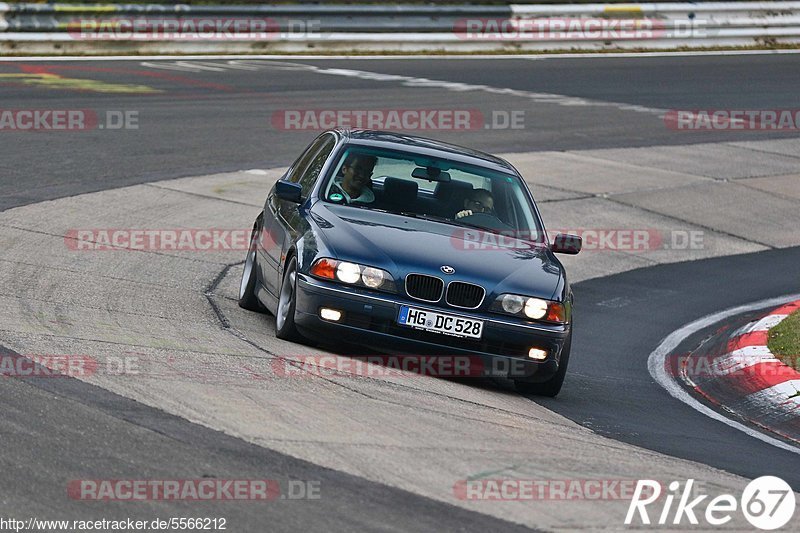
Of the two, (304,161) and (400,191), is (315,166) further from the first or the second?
(400,191)

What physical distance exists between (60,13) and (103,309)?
17.0 m

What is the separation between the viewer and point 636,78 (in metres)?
27.6

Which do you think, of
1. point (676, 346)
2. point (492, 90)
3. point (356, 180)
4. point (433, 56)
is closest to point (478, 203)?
point (356, 180)

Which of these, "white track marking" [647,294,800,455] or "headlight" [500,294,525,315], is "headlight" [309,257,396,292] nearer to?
"headlight" [500,294,525,315]

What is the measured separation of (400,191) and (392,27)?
19.5m

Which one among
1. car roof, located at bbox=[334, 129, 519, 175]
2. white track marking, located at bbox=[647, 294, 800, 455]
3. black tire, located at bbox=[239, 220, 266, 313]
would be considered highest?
car roof, located at bbox=[334, 129, 519, 175]

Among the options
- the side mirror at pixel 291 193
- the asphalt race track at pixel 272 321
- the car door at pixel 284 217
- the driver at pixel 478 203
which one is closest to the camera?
the asphalt race track at pixel 272 321

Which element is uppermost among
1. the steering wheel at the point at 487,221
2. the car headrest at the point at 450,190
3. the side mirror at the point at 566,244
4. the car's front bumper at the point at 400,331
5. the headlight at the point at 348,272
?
the car headrest at the point at 450,190

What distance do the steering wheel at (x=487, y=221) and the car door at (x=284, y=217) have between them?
120 centimetres

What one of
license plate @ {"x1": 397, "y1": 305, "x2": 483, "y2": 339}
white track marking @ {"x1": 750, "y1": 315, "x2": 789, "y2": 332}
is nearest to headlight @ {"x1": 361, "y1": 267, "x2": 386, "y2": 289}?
license plate @ {"x1": 397, "y1": 305, "x2": 483, "y2": 339}

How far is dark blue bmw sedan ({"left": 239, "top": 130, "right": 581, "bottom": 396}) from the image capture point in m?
8.34

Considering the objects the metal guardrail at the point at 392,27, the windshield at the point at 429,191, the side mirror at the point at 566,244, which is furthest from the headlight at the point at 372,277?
the metal guardrail at the point at 392,27

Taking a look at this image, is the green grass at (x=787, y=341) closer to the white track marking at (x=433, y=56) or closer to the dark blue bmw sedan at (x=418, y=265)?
the dark blue bmw sedan at (x=418, y=265)

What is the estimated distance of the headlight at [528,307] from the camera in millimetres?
8422
